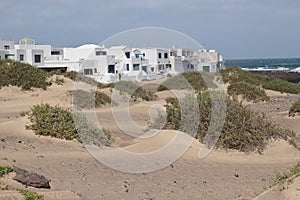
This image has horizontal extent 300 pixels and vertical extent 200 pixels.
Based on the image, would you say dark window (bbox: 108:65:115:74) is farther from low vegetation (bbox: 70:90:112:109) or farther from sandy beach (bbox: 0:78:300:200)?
sandy beach (bbox: 0:78:300:200)

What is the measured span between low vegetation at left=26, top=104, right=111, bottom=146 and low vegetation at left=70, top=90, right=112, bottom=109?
6403 millimetres

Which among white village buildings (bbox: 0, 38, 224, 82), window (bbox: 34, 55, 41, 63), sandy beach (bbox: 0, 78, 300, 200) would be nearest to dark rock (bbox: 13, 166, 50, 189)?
sandy beach (bbox: 0, 78, 300, 200)

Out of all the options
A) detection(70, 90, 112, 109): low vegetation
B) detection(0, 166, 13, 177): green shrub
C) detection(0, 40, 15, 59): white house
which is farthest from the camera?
detection(0, 40, 15, 59): white house

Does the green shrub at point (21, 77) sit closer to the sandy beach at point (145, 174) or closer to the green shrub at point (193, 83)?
the green shrub at point (193, 83)

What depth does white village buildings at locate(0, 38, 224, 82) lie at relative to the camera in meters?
53.3

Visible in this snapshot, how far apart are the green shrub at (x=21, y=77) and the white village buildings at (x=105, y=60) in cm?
1737

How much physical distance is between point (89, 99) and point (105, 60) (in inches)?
1379

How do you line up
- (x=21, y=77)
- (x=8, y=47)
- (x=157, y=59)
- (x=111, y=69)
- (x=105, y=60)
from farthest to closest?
(x=157, y=59), (x=111, y=69), (x=8, y=47), (x=105, y=60), (x=21, y=77)

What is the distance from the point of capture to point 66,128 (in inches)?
531

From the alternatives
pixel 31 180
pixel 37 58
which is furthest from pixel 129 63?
pixel 31 180

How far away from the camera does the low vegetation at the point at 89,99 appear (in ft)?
71.0

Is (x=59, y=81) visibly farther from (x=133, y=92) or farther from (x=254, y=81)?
(x=254, y=81)

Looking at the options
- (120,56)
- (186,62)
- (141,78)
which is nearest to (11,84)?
(141,78)

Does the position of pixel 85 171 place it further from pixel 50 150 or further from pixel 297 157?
pixel 297 157
